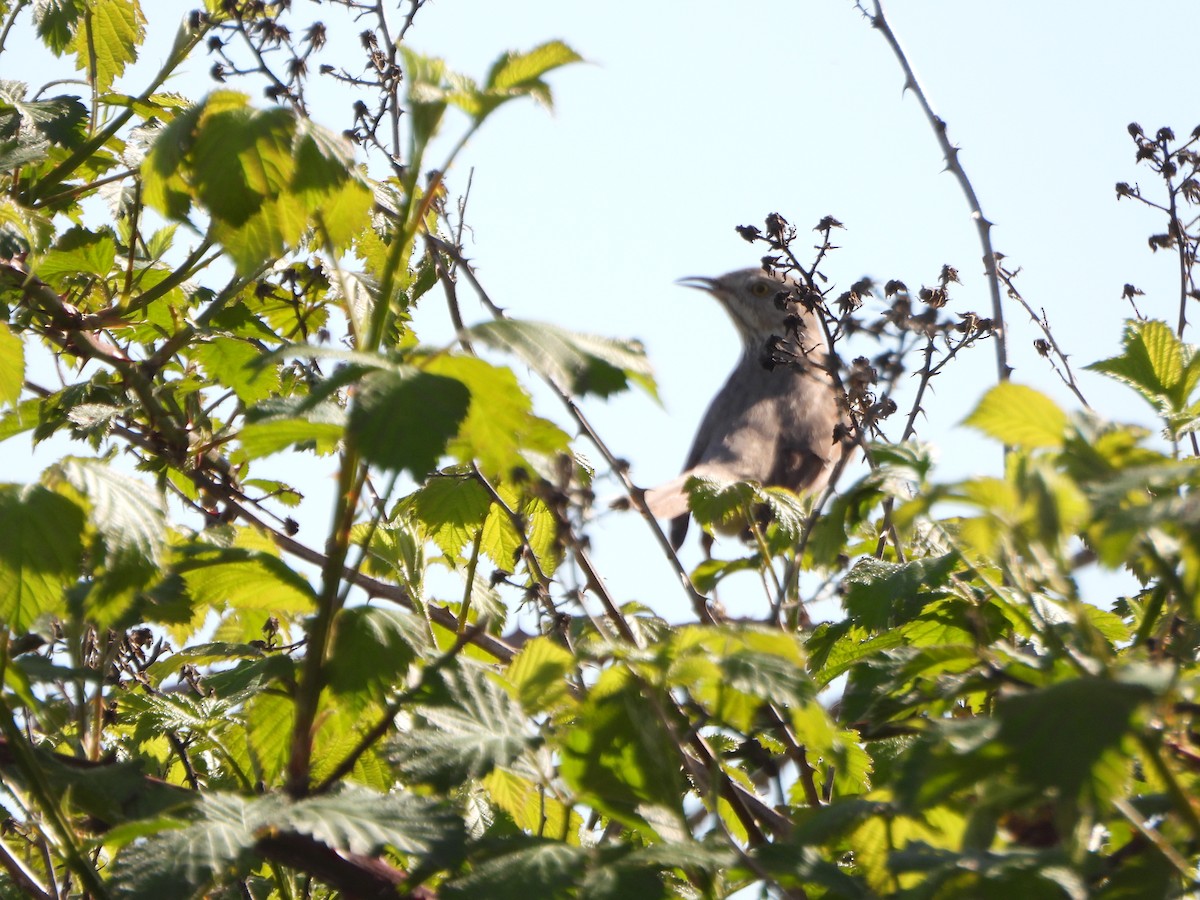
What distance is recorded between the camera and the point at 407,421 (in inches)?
46.8

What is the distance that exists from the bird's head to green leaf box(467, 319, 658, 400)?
8814mm

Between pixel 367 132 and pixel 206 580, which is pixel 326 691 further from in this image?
pixel 367 132

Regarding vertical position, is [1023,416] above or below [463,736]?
above

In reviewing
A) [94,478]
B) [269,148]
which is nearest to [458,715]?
[94,478]

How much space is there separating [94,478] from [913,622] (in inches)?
54.7

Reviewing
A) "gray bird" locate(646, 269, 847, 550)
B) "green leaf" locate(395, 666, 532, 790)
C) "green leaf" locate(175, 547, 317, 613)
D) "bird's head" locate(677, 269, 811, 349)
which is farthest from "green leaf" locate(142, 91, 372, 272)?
"bird's head" locate(677, 269, 811, 349)

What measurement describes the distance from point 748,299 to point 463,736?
30.6 ft

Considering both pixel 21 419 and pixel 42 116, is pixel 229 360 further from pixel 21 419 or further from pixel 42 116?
pixel 42 116

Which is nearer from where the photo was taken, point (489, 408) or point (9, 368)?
point (489, 408)

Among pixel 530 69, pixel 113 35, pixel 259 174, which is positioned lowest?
pixel 259 174

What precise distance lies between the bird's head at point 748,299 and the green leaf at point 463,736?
28.6 ft

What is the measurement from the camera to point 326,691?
159 centimetres

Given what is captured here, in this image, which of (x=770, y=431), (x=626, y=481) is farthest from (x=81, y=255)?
(x=770, y=431)

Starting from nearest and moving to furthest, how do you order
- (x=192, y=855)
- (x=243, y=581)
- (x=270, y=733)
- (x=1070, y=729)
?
(x=1070, y=729) → (x=192, y=855) → (x=243, y=581) → (x=270, y=733)
